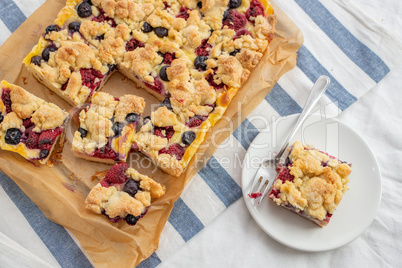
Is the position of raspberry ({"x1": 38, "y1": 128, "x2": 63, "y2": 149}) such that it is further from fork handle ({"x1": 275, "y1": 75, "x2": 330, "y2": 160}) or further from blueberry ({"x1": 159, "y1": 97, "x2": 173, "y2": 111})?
fork handle ({"x1": 275, "y1": 75, "x2": 330, "y2": 160})

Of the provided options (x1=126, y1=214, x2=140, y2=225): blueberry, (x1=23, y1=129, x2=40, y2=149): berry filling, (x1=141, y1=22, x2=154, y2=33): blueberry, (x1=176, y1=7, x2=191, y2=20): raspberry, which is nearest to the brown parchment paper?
(x1=126, y1=214, x2=140, y2=225): blueberry

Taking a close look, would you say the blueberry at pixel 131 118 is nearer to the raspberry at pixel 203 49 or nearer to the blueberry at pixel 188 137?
the blueberry at pixel 188 137

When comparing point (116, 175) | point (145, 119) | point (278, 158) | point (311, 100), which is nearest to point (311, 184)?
point (278, 158)

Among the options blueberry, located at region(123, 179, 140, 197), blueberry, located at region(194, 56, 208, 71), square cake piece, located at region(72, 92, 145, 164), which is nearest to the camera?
blueberry, located at region(123, 179, 140, 197)

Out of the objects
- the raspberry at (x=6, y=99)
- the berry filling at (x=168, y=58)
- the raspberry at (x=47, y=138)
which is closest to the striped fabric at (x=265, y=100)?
the raspberry at (x=47, y=138)

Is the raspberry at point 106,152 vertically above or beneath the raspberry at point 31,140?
above

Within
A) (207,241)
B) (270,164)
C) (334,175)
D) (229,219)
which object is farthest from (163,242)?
(334,175)
